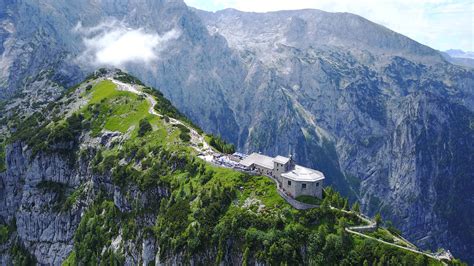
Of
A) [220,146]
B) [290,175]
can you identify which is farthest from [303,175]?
[220,146]

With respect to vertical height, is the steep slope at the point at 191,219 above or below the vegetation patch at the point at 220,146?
below

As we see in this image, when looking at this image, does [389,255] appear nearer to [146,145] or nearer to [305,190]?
[305,190]

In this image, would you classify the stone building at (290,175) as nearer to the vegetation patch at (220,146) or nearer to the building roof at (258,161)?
the building roof at (258,161)

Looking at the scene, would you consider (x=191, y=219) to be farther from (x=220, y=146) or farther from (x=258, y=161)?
(x=220, y=146)

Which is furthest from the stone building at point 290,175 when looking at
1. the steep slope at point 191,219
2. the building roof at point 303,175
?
the steep slope at point 191,219

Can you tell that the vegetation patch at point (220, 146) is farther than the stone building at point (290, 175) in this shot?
Yes

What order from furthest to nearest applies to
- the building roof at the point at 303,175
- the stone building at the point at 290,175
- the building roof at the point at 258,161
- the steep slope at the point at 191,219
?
the building roof at the point at 258,161
the building roof at the point at 303,175
the stone building at the point at 290,175
the steep slope at the point at 191,219

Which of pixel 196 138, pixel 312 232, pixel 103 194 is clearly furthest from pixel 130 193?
pixel 312 232
